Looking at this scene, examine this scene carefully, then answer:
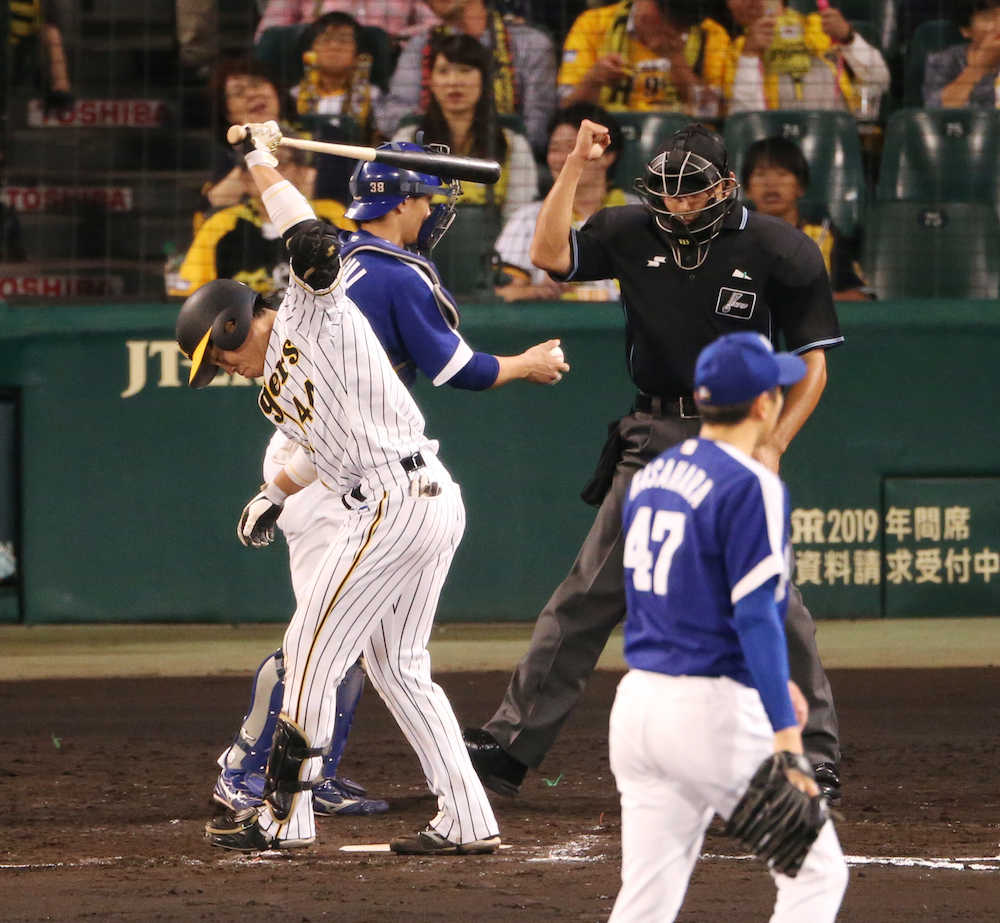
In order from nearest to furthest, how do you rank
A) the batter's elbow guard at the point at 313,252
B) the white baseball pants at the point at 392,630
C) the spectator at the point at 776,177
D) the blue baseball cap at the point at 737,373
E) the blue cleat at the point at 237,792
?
1. the blue baseball cap at the point at 737,373
2. the batter's elbow guard at the point at 313,252
3. the white baseball pants at the point at 392,630
4. the blue cleat at the point at 237,792
5. the spectator at the point at 776,177

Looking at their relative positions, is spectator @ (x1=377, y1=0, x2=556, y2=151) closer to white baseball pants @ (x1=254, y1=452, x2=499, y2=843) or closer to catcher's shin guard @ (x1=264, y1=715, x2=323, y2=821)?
white baseball pants @ (x1=254, y1=452, x2=499, y2=843)

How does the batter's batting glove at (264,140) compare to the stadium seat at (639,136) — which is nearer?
the batter's batting glove at (264,140)

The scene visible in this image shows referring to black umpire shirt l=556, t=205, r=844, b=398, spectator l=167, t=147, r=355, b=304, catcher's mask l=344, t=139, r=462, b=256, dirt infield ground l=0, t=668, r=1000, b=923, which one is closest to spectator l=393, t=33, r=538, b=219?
spectator l=167, t=147, r=355, b=304

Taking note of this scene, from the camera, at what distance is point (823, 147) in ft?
34.0

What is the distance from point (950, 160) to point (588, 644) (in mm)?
5348

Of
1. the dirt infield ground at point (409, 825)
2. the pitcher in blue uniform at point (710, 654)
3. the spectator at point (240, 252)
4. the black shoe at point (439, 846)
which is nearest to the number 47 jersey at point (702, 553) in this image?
the pitcher in blue uniform at point (710, 654)

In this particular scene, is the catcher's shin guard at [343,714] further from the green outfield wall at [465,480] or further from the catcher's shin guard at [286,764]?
the green outfield wall at [465,480]

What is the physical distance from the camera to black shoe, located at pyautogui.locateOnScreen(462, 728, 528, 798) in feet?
19.1

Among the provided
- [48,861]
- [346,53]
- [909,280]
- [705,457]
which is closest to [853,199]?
[909,280]

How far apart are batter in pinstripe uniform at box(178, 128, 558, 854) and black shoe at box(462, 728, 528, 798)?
421mm

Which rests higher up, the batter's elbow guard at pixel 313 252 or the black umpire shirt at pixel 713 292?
the batter's elbow guard at pixel 313 252

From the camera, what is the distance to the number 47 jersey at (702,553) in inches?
136

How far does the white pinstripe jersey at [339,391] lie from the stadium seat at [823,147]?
5.46 meters

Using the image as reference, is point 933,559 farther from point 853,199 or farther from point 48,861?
point 48,861
